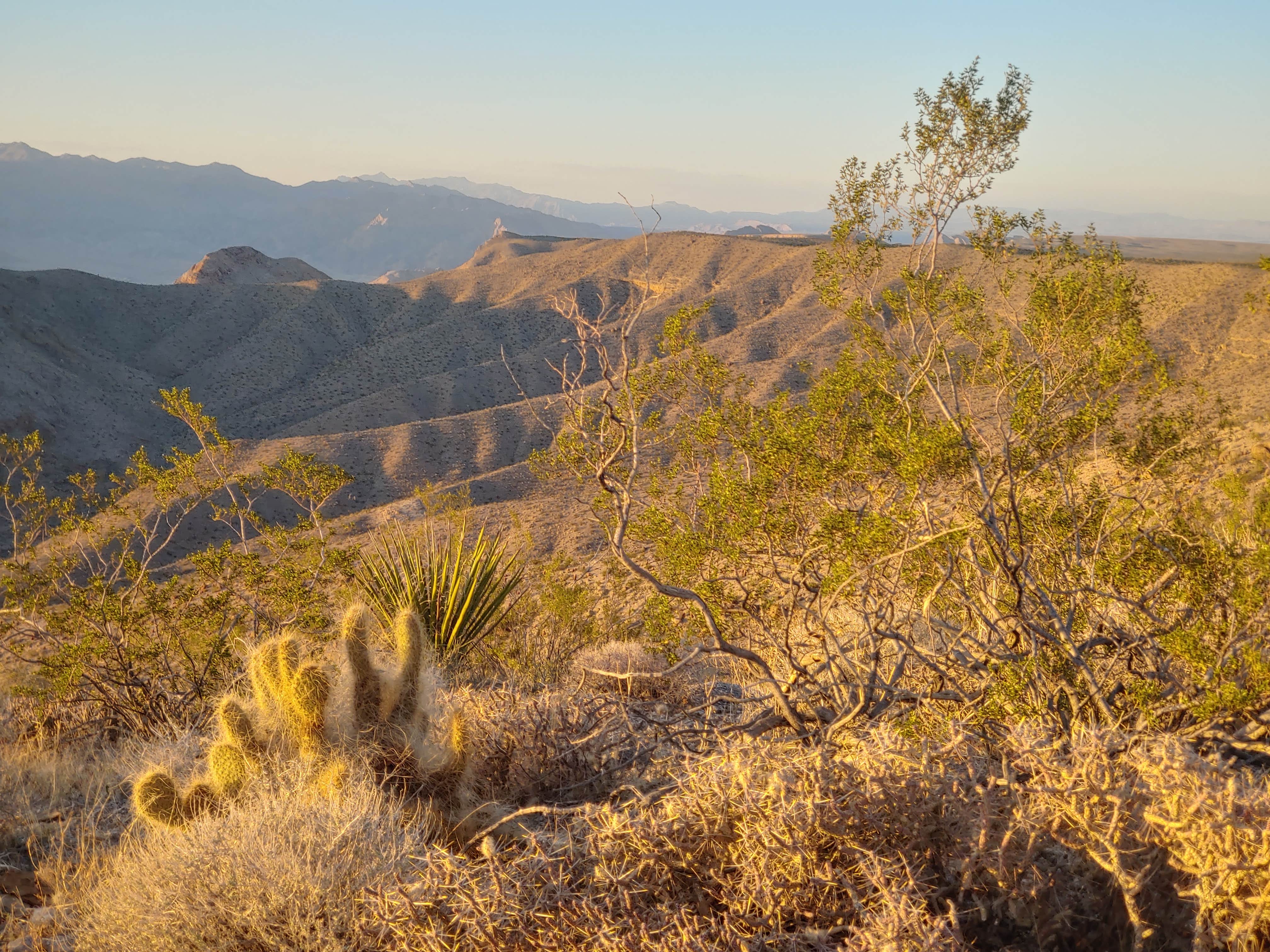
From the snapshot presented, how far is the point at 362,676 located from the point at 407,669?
22 cm

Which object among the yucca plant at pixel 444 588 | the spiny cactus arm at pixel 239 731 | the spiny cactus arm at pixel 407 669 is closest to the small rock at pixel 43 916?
the spiny cactus arm at pixel 239 731

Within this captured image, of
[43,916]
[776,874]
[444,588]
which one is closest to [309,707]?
[43,916]

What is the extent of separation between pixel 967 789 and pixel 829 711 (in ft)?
4.90

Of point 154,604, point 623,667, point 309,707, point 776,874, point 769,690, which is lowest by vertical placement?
point 623,667

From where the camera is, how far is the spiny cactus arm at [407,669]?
405 centimetres

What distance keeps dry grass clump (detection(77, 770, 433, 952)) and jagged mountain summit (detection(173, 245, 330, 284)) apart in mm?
81961

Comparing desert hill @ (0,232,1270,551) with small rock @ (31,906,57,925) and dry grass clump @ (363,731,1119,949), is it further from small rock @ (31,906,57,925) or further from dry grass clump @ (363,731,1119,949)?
dry grass clump @ (363,731,1119,949)

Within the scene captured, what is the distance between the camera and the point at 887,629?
4039mm

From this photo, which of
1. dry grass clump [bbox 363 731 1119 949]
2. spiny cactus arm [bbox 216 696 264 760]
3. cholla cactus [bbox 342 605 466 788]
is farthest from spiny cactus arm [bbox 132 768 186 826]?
dry grass clump [bbox 363 731 1119 949]

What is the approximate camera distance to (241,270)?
3420 inches

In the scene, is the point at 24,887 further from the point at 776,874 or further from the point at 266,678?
the point at 776,874

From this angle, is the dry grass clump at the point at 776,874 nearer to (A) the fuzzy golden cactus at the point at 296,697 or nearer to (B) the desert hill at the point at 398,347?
(A) the fuzzy golden cactus at the point at 296,697

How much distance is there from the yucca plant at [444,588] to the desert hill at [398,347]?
16.1 m

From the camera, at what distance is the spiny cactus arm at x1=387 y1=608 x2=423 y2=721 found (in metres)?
4.05
